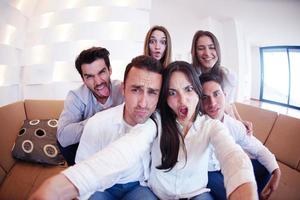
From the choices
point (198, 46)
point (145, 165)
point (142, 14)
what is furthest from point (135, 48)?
point (145, 165)

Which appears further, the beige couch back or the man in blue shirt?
the beige couch back

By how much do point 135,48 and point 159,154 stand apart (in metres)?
1.86

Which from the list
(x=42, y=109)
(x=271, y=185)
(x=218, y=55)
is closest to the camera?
(x=271, y=185)

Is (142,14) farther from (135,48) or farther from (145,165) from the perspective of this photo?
(145,165)

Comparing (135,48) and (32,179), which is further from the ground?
(135,48)

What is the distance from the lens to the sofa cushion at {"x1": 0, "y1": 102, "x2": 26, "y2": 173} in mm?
1724

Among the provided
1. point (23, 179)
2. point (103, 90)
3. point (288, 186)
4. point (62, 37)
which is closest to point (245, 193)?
point (103, 90)

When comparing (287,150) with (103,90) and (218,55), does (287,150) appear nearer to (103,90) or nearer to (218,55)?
(218,55)

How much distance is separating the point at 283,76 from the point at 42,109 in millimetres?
2761

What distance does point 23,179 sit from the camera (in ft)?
5.39

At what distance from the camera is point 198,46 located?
155cm

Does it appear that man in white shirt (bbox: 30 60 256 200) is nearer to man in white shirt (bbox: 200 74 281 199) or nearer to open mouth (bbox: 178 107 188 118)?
open mouth (bbox: 178 107 188 118)

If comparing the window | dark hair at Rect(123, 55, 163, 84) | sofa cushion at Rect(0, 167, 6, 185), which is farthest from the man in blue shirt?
the window

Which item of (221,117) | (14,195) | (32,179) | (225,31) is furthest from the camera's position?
(225,31)
